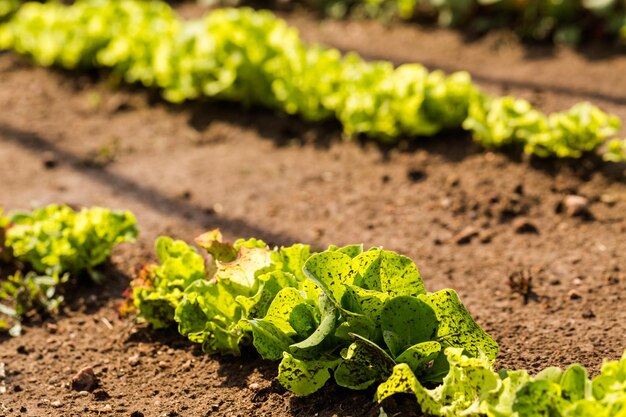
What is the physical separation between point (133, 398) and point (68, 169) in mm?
2441

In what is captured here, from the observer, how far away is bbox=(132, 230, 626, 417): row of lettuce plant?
2131mm

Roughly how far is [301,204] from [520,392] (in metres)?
2.38

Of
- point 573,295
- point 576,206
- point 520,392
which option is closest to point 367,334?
point 520,392

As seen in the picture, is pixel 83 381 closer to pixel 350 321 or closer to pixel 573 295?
pixel 350 321

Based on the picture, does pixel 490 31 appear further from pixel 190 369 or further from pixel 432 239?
pixel 190 369

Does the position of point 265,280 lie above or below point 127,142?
above

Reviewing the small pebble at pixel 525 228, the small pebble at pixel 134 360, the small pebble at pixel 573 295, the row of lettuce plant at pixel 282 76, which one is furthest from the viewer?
the row of lettuce plant at pixel 282 76

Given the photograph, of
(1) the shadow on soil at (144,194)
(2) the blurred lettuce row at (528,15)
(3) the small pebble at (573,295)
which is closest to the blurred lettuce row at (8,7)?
(1) the shadow on soil at (144,194)

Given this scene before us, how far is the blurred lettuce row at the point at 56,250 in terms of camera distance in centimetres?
350

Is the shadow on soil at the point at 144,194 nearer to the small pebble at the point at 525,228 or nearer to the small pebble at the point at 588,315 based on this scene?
the small pebble at the point at 525,228

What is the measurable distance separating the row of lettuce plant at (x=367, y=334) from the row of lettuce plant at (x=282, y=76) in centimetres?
190

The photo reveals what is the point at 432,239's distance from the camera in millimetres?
3900

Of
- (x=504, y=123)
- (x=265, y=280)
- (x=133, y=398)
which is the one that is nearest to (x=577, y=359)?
(x=265, y=280)

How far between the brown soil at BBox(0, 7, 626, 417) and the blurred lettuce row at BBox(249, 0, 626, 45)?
167 millimetres
